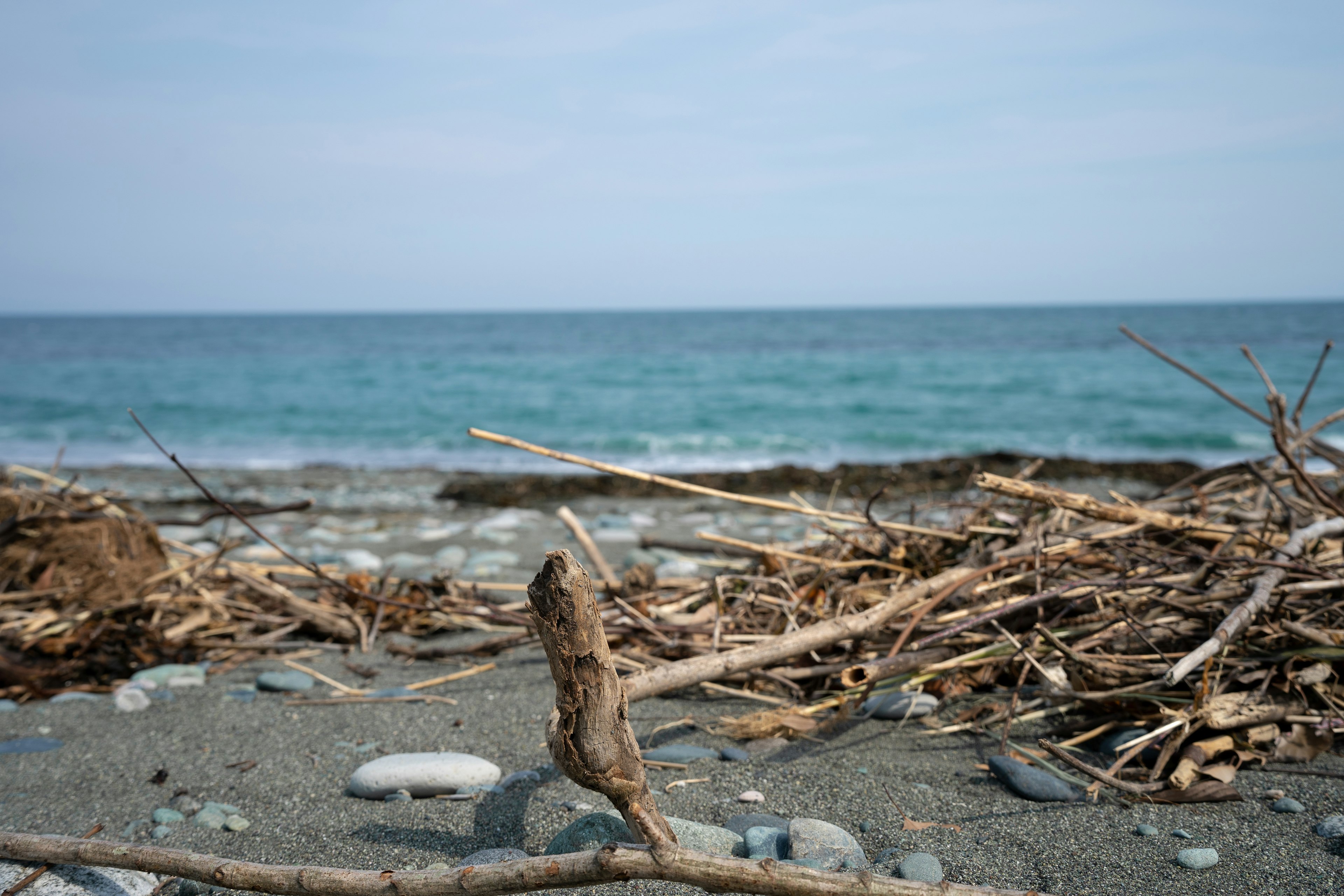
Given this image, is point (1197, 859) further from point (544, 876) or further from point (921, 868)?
point (544, 876)

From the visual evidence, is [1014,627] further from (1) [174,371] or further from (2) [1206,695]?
(1) [174,371]

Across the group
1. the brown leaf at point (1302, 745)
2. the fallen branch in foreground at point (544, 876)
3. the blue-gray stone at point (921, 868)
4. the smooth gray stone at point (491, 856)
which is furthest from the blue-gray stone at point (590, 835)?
the brown leaf at point (1302, 745)

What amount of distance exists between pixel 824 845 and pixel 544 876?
63cm

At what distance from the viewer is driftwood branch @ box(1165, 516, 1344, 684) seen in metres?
1.51

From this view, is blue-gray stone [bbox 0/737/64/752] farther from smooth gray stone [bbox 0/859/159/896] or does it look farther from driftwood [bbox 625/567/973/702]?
driftwood [bbox 625/567/973/702]

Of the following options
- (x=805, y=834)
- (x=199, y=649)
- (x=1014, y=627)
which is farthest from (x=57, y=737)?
(x=1014, y=627)

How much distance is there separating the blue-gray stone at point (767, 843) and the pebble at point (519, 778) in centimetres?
55

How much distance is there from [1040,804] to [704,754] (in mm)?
778

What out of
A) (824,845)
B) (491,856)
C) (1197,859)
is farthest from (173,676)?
(1197,859)

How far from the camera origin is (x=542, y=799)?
175 centimetres

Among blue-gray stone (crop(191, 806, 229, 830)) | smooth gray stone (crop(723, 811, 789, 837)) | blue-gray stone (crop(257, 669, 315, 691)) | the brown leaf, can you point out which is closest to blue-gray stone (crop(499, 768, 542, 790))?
smooth gray stone (crop(723, 811, 789, 837))

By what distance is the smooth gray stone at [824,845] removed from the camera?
4.76ft

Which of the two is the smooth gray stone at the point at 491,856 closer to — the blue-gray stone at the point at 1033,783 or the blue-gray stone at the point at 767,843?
the blue-gray stone at the point at 767,843

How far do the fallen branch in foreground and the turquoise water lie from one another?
30.4 feet
